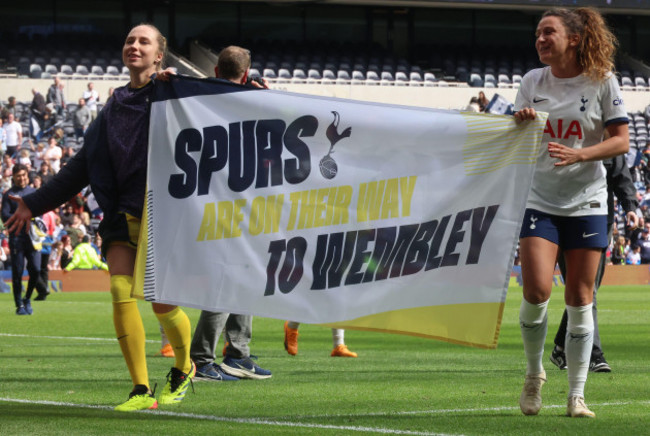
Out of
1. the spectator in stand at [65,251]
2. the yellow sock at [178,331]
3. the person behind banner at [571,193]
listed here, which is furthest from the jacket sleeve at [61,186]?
the spectator in stand at [65,251]

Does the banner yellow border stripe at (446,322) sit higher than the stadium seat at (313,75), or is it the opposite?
the banner yellow border stripe at (446,322)

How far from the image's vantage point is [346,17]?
47.8 meters

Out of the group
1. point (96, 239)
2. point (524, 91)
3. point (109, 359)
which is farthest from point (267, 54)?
point (524, 91)

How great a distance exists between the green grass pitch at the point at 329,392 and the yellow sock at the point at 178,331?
26 cm

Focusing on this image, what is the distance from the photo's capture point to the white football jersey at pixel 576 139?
625cm

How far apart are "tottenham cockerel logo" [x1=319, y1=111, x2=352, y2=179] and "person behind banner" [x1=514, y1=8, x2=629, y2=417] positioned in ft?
3.02

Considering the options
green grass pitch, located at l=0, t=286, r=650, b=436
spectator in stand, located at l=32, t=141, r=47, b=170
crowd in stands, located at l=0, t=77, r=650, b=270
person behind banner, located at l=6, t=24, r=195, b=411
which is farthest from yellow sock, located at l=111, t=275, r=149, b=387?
spectator in stand, located at l=32, t=141, r=47, b=170

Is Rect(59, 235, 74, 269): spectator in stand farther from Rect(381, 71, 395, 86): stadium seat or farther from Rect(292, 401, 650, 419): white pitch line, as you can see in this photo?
Rect(292, 401, 650, 419): white pitch line

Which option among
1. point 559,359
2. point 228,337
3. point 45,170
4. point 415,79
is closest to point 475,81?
point 415,79

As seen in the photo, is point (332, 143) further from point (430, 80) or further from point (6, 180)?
Result: point (430, 80)

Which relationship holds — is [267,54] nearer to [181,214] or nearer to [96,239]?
[96,239]

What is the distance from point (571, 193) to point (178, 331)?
2255 millimetres

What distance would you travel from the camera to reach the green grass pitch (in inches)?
229

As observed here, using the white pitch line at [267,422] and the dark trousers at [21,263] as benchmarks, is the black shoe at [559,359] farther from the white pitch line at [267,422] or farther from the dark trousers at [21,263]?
the dark trousers at [21,263]
